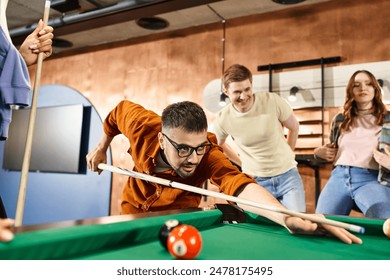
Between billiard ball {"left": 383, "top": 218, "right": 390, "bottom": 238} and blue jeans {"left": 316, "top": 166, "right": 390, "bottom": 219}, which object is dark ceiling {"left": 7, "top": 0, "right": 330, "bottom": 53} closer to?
blue jeans {"left": 316, "top": 166, "right": 390, "bottom": 219}

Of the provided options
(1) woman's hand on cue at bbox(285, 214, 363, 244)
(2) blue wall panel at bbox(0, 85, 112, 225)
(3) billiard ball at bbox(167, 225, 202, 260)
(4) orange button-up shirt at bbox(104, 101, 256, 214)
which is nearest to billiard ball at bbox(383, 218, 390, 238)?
(1) woman's hand on cue at bbox(285, 214, 363, 244)

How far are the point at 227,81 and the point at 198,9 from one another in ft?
5.52

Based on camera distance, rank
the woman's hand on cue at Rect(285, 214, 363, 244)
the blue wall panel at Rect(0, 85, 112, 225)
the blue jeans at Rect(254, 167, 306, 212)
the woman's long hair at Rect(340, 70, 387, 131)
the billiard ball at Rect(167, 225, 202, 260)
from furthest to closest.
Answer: the blue wall panel at Rect(0, 85, 112, 225)
the blue jeans at Rect(254, 167, 306, 212)
the woman's long hair at Rect(340, 70, 387, 131)
the woman's hand on cue at Rect(285, 214, 363, 244)
the billiard ball at Rect(167, 225, 202, 260)

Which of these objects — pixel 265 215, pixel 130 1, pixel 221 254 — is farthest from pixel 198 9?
pixel 221 254

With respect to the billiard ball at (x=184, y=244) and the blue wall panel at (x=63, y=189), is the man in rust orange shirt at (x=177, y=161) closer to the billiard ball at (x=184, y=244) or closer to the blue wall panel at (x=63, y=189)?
the billiard ball at (x=184, y=244)

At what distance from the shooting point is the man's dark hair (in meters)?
1.79

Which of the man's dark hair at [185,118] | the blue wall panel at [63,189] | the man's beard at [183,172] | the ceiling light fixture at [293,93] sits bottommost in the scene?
the blue wall panel at [63,189]

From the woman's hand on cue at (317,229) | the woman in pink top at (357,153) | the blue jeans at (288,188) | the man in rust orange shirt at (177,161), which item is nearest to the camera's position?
the woman's hand on cue at (317,229)

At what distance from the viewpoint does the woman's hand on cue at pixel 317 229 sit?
4.30 feet

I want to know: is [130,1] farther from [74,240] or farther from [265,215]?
[74,240]

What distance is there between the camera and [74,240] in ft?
3.18

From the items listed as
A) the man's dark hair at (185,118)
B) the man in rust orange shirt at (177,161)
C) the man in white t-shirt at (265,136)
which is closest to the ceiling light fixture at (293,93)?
the man in white t-shirt at (265,136)

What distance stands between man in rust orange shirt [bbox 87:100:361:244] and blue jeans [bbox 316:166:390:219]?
3.25 ft

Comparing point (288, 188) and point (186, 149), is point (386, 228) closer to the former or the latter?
point (186, 149)
